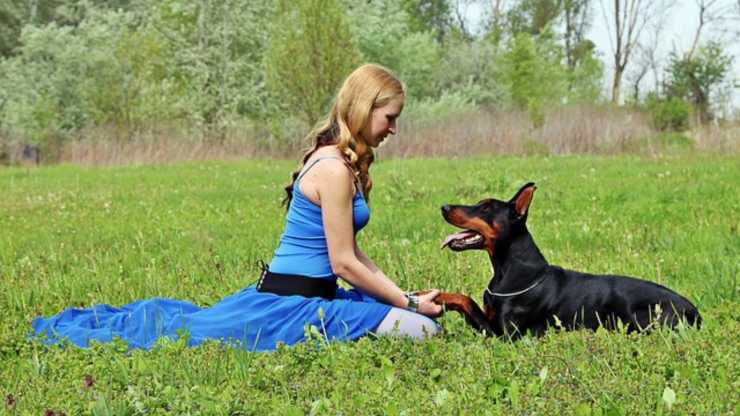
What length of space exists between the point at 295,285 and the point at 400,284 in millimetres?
1553

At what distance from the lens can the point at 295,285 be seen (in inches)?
203

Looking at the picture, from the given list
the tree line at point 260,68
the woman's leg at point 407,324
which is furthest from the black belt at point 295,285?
the tree line at point 260,68

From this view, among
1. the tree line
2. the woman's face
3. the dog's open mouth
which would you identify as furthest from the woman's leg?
the tree line

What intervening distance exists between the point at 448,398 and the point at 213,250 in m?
4.82

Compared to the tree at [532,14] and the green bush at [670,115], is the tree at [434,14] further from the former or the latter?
the green bush at [670,115]

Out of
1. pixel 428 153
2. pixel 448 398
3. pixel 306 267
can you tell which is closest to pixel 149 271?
pixel 306 267

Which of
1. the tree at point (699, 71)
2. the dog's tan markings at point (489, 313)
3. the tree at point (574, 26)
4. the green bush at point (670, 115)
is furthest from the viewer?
the tree at point (574, 26)

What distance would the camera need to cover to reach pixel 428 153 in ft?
80.2

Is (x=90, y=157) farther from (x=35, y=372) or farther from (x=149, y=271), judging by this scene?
(x=35, y=372)

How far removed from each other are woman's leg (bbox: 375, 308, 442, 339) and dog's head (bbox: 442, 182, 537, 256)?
448 millimetres

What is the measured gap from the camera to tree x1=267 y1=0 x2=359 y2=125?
24.9 m

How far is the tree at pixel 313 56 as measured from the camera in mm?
24891

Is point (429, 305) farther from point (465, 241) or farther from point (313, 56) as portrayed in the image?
point (313, 56)

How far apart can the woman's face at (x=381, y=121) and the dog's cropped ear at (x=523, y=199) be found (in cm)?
83
